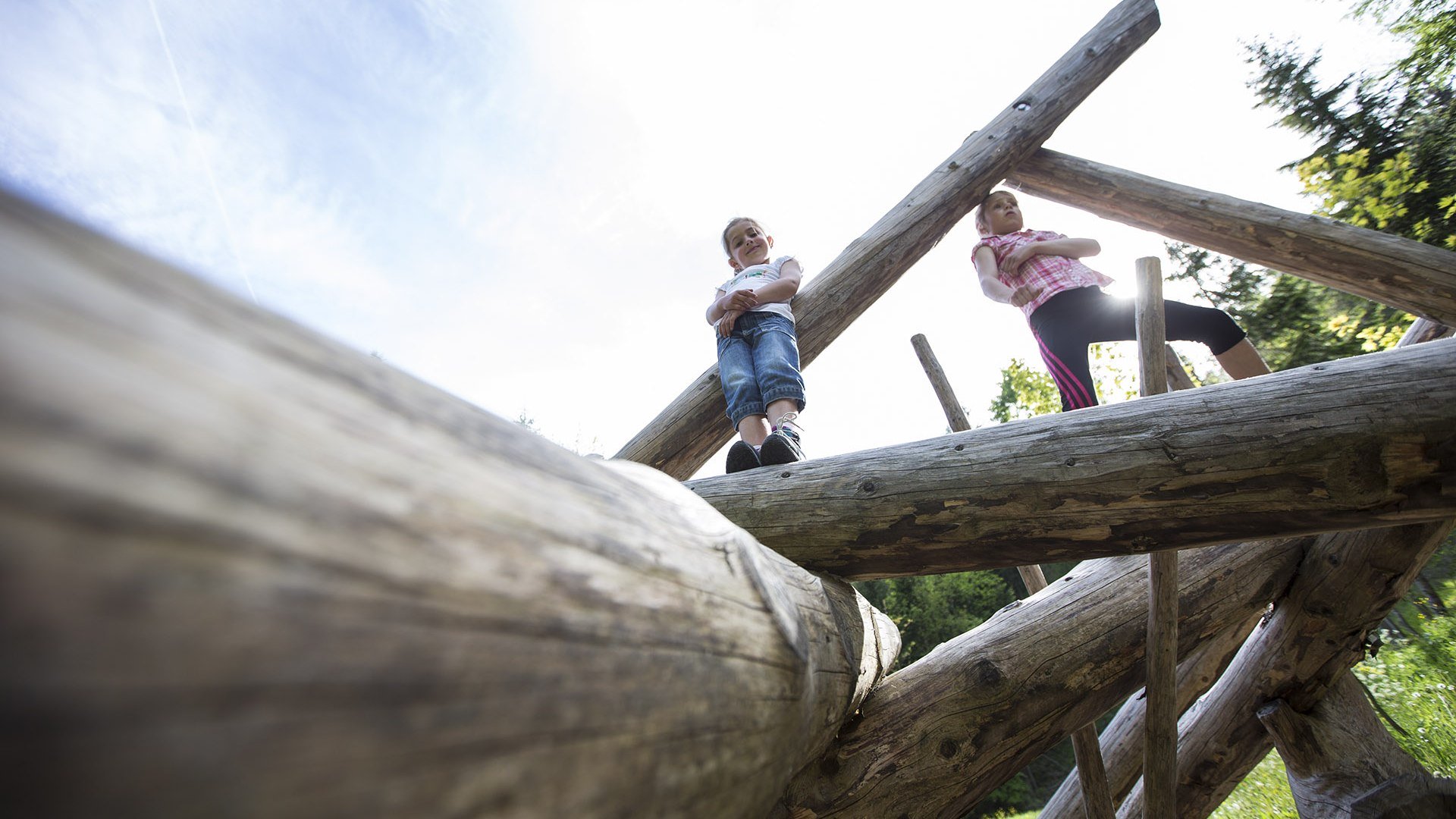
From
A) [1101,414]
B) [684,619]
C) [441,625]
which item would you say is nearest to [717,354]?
[1101,414]

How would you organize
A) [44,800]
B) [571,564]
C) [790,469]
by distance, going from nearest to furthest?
[44,800]
[571,564]
[790,469]

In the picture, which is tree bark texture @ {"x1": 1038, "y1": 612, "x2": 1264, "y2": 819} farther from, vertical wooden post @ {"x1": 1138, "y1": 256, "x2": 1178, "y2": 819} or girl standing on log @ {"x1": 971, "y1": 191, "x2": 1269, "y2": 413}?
girl standing on log @ {"x1": 971, "y1": 191, "x2": 1269, "y2": 413}

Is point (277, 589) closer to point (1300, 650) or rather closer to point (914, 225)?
point (1300, 650)

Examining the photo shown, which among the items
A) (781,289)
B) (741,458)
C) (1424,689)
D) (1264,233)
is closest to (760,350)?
(781,289)

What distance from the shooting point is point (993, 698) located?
5.07ft

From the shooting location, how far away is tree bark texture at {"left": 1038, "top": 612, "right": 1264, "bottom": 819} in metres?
2.57

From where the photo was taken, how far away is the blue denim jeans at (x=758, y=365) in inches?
101

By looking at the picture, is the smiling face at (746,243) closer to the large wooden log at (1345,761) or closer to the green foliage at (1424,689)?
the large wooden log at (1345,761)

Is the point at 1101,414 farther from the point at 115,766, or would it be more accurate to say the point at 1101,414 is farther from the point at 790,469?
the point at 115,766

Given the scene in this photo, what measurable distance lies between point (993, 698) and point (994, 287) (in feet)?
7.18

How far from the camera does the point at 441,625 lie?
354 mm

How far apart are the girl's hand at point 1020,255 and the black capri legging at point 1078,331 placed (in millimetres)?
231

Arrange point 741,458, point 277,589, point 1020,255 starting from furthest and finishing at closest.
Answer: point 1020,255 < point 741,458 < point 277,589

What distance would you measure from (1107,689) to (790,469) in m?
1.05
